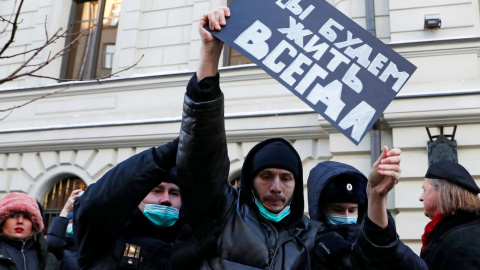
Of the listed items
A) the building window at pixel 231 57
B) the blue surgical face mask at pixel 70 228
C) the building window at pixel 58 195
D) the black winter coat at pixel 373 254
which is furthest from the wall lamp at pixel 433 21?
the building window at pixel 58 195

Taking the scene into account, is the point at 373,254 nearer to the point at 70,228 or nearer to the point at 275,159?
the point at 275,159

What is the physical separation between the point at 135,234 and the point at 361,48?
4.24 ft

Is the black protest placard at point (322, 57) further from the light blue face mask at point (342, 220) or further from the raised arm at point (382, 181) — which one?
the light blue face mask at point (342, 220)

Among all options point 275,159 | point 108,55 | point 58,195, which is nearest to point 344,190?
point 275,159

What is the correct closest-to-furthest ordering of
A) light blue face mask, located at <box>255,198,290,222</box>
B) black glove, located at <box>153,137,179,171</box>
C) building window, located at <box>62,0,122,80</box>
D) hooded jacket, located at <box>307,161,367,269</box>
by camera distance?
black glove, located at <box>153,137,179,171</box> → light blue face mask, located at <box>255,198,290,222</box> → hooded jacket, located at <box>307,161,367,269</box> → building window, located at <box>62,0,122,80</box>

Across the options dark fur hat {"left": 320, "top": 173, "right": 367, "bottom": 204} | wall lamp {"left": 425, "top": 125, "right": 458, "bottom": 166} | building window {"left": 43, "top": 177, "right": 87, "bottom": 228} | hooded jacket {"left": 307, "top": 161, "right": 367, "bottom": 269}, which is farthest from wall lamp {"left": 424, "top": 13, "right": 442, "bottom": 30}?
building window {"left": 43, "top": 177, "right": 87, "bottom": 228}

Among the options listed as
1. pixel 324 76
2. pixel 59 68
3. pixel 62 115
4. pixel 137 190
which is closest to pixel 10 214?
pixel 137 190

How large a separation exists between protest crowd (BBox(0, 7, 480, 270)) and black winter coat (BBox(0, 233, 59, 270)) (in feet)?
4.77

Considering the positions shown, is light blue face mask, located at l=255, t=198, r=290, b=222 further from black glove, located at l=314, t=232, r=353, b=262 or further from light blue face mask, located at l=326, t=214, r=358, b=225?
light blue face mask, located at l=326, t=214, r=358, b=225

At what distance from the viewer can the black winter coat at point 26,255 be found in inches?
133

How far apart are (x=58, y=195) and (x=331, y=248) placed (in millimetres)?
7461

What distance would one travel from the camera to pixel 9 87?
31.4 ft

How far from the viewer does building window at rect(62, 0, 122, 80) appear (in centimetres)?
955

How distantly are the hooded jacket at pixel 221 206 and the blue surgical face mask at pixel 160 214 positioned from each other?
1.18ft
